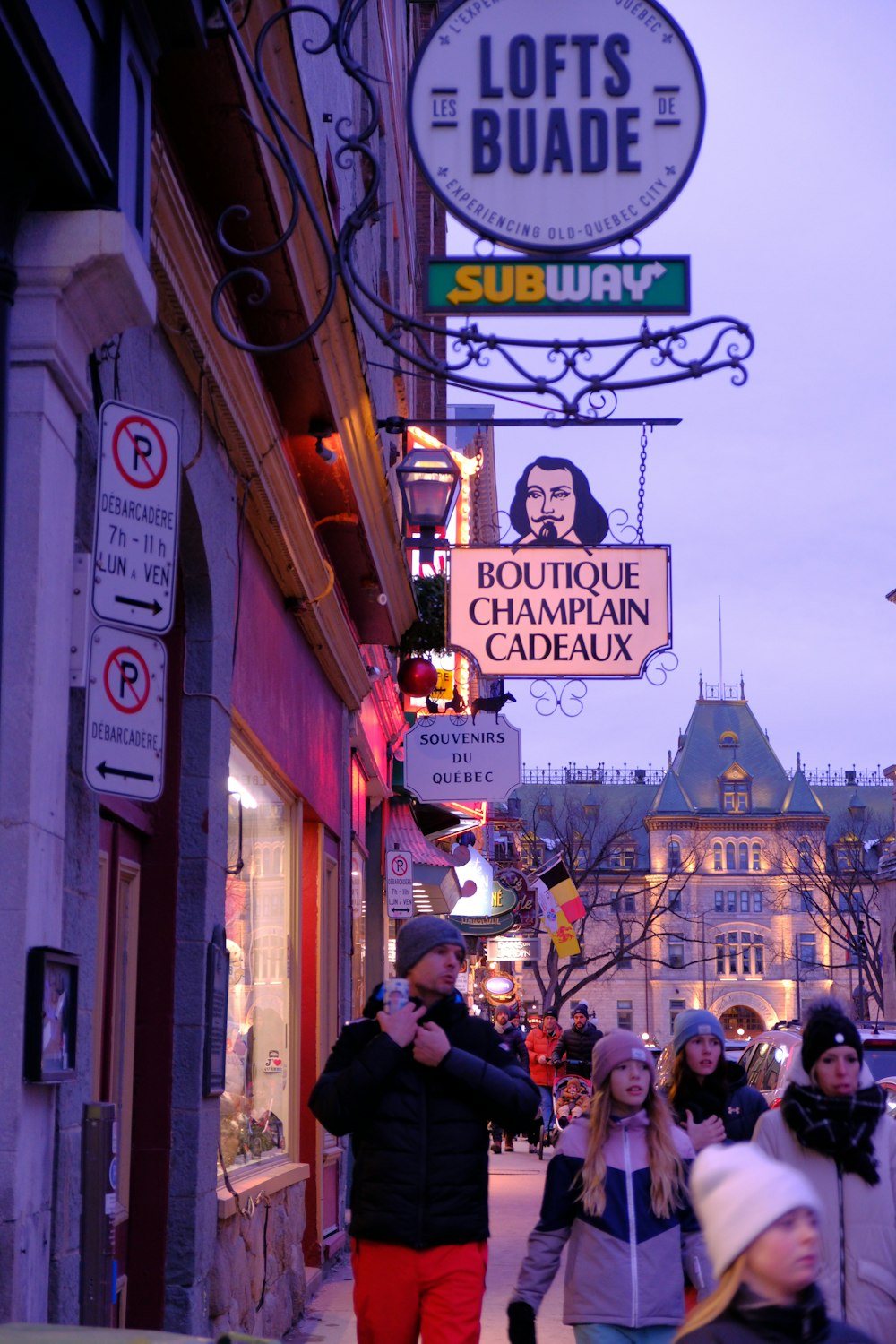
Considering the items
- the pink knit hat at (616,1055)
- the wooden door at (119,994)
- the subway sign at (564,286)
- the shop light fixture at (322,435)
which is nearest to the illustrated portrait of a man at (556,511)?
the shop light fixture at (322,435)

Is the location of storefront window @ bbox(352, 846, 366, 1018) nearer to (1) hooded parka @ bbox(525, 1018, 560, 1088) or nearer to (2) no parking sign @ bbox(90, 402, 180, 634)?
(1) hooded parka @ bbox(525, 1018, 560, 1088)

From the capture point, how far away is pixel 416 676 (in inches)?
688

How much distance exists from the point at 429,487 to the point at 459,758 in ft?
14.6

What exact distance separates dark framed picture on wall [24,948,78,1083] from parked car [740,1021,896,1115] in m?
8.46

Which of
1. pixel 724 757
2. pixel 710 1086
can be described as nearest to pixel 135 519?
pixel 710 1086

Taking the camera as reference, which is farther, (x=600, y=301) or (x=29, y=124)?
(x=600, y=301)

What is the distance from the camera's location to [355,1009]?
16891 mm

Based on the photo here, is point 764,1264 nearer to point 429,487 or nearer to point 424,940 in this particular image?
point 424,940

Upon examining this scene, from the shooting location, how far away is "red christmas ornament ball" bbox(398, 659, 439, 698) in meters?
17.5

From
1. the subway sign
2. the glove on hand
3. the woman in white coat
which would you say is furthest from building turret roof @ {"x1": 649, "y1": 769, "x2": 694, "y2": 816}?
the glove on hand

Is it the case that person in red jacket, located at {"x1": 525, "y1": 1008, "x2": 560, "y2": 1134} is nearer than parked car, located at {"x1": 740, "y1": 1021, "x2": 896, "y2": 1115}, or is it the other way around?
Result: parked car, located at {"x1": 740, "y1": 1021, "x2": 896, "y2": 1115}

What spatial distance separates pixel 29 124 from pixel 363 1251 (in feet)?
11.4

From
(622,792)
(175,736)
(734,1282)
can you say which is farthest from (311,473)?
(622,792)

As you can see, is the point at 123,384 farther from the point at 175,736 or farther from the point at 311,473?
the point at 311,473
